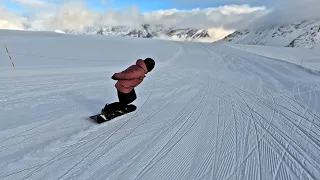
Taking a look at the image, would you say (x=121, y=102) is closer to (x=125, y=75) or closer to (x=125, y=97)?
(x=125, y=97)

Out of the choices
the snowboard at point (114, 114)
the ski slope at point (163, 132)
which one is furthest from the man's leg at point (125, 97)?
the ski slope at point (163, 132)

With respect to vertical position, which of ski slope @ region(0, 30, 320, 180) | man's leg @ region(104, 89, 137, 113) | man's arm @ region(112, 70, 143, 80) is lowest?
ski slope @ region(0, 30, 320, 180)

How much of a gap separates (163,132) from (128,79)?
1284mm

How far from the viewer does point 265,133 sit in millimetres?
6000

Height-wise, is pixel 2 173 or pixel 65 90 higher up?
pixel 2 173

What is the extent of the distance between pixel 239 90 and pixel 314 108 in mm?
2664

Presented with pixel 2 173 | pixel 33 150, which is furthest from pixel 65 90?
pixel 2 173

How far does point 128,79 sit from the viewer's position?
244 inches

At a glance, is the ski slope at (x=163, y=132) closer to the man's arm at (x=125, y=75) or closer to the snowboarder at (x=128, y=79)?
the snowboarder at (x=128, y=79)

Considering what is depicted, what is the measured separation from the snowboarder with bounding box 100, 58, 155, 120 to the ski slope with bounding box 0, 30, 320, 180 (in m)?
0.33

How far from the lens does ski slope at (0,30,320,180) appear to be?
4.36 meters

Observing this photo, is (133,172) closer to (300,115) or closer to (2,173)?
(2,173)

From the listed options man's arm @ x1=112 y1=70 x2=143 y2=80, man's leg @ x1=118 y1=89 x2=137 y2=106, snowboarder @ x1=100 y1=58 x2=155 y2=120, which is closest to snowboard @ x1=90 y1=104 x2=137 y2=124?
snowboarder @ x1=100 y1=58 x2=155 y2=120

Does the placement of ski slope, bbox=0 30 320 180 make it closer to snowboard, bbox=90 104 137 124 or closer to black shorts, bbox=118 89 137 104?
snowboard, bbox=90 104 137 124
